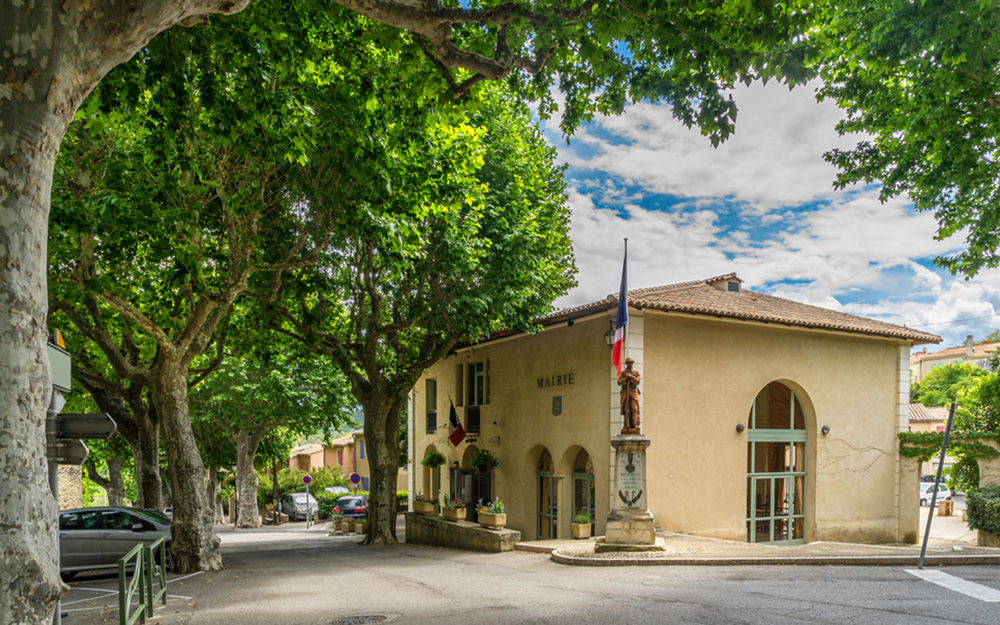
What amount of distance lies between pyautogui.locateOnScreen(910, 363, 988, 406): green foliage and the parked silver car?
2847 inches

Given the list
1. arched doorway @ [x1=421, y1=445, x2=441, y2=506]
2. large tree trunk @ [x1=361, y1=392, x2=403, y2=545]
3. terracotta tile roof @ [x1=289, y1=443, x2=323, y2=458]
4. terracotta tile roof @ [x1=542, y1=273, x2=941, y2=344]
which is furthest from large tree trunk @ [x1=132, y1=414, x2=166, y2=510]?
terracotta tile roof @ [x1=289, y1=443, x2=323, y2=458]

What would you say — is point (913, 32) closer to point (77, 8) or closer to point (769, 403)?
point (77, 8)

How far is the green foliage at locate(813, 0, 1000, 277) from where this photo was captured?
9000mm

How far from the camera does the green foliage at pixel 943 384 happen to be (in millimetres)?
71125

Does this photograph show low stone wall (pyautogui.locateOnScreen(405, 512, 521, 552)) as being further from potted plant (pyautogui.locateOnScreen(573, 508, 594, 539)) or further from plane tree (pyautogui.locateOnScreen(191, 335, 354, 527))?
plane tree (pyautogui.locateOnScreen(191, 335, 354, 527))

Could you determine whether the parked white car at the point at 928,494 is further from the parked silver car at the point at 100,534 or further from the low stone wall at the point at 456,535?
the parked silver car at the point at 100,534

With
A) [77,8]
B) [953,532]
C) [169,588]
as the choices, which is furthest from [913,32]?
[953,532]

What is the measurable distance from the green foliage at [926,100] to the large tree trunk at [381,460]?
1273 centimetres

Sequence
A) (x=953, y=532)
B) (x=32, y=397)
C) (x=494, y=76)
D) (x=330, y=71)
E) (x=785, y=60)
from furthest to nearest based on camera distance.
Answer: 1. (x=953, y=532)
2. (x=330, y=71)
3. (x=785, y=60)
4. (x=494, y=76)
5. (x=32, y=397)

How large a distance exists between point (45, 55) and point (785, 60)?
6.64 metres

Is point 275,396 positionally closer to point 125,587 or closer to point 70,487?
point 70,487

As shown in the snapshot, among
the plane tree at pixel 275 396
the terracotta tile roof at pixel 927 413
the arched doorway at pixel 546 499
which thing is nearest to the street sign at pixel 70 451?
the arched doorway at pixel 546 499

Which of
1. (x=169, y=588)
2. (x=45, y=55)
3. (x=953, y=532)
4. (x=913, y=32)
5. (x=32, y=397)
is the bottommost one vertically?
(x=953, y=532)

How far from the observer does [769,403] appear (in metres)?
20.0
